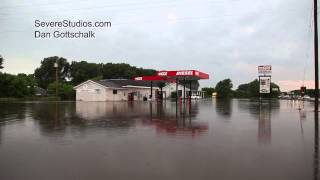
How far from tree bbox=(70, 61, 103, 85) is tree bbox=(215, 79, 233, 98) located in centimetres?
3480

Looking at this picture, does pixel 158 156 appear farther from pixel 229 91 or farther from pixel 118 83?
pixel 229 91

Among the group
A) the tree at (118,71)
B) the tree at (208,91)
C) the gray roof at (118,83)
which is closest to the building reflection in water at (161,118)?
the gray roof at (118,83)

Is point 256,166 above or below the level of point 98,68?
below

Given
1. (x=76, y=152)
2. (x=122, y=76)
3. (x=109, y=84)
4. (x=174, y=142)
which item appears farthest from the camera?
(x=122, y=76)

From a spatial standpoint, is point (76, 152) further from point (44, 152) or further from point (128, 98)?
point (128, 98)

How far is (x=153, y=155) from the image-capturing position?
815 centimetres

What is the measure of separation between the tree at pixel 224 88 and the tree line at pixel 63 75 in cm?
2513

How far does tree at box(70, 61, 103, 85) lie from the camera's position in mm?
108938

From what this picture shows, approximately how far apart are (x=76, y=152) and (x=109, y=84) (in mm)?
51066

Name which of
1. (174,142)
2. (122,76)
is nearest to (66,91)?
(122,76)

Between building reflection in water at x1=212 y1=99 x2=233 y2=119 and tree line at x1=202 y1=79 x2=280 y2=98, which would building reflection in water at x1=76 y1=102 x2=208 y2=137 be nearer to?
building reflection in water at x1=212 y1=99 x2=233 y2=119

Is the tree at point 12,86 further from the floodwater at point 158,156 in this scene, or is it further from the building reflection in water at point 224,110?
the floodwater at point 158,156

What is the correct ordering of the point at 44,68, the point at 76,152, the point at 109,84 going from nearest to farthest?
the point at 76,152
the point at 109,84
the point at 44,68

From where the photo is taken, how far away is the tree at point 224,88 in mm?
101000
